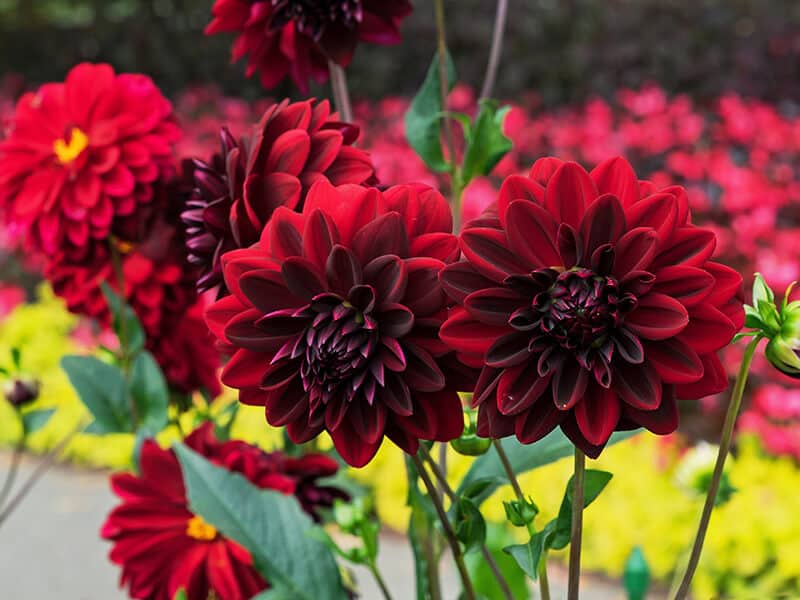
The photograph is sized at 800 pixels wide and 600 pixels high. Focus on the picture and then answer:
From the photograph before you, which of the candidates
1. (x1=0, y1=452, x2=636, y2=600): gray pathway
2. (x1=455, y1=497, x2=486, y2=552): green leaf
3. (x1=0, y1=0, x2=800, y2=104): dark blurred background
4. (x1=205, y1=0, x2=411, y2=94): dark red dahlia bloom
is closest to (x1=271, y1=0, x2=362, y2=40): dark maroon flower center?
(x1=205, y1=0, x2=411, y2=94): dark red dahlia bloom

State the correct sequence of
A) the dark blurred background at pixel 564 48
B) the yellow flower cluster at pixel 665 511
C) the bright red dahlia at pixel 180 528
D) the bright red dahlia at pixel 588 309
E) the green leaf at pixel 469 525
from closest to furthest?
1. the bright red dahlia at pixel 588 309
2. the green leaf at pixel 469 525
3. the bright red dahlia at pixel 180 528
4. the yellow flower cluster at pixel 665 511
5. the dark blurred background at pixel 564 48

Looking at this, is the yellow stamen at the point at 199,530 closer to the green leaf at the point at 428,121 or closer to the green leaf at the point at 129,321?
the green leaf at the point at 129,321

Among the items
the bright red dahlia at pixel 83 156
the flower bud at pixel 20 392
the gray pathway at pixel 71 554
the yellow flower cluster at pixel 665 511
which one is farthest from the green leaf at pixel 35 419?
the gray pathway at pixel 71 554

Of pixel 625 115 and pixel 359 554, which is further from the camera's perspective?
pixel 625 115

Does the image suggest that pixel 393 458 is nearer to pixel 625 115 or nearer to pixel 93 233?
pixel 93 233

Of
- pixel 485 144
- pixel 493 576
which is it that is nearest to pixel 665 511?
pixel 493 576

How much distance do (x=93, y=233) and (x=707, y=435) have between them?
1.39m

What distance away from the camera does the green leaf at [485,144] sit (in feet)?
1.73

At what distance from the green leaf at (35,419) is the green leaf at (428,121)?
0.30 metres

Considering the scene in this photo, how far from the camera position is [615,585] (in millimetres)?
1570

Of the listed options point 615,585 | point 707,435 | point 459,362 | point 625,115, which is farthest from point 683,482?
point 625,115

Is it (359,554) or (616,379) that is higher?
(616,379)

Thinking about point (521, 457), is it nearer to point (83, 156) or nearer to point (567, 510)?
point (567, 510)

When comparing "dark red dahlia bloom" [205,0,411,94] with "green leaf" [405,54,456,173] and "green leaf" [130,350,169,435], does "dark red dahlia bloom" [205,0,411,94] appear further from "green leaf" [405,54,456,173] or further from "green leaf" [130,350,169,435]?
"green leaf" [130,350,169,435]
